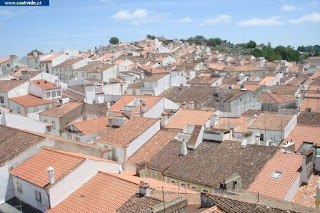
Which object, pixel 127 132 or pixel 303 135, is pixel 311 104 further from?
pixel 127 132

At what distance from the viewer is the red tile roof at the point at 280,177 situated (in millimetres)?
20245

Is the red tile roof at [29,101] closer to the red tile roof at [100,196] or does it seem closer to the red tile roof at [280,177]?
the red tile roof at [100,196]

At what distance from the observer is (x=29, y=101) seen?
144 feet

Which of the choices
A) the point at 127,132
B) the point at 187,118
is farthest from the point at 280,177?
the point at 187,118

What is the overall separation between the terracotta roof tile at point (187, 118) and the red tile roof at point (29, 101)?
17.1 metres

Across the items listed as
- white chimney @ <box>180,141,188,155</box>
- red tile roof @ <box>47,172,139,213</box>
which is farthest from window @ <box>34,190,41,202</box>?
white chimney @ <box>180,141,188,155</box>

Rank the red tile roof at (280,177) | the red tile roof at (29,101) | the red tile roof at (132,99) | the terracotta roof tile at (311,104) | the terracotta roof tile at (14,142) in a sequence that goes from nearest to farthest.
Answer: the red tile roof at (280,177) → the terracotta roof tile at (14,142) → the red tile roof at (132,99) → the red tile roof at (29,101) → the terracotta roof tile at (311,104)

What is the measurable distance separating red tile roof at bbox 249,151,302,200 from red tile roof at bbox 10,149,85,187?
396 inches

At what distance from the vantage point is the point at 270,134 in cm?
3228

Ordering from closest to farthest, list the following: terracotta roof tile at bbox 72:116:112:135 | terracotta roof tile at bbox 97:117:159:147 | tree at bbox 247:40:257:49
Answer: terracotta roof tile at bbox 97:117:159:147, terracotta roof tile at bbox 72:116:112:135, tree at bbox 247:40:257:49

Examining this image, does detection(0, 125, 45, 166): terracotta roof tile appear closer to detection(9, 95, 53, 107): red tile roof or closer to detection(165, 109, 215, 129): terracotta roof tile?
detection(165, 109, 215, 129): terracotta roof tile

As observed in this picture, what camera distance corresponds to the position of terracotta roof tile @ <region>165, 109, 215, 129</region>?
33625 mm

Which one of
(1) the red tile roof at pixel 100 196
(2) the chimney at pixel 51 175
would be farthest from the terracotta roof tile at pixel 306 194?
(2) the chimney at pixel 51 175

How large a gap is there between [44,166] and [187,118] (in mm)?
18128
